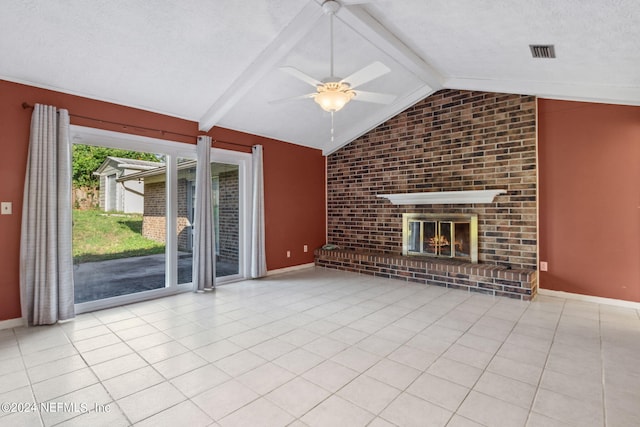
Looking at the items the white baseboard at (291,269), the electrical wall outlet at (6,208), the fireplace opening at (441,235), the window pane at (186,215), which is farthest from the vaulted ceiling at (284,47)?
the white baseboard at (291,269)

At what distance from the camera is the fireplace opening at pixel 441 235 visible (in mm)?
4734

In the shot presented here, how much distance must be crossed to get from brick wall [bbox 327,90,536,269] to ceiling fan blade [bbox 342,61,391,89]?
2.66 metres

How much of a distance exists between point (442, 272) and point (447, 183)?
4.62ft

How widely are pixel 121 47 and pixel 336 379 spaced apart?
345cm

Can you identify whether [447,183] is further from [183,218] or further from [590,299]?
[183,218]

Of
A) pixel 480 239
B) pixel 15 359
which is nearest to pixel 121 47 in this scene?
pixel 15 359

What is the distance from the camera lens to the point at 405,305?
12.4ft

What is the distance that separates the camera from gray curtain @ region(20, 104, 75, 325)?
3.12 meters

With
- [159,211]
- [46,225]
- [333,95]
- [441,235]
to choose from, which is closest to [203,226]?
[159,211]

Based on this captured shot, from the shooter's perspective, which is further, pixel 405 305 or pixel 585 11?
pixel 405 305

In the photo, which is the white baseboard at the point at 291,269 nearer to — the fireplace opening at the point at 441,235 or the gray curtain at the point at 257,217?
the gray curtain at the point at 257,217

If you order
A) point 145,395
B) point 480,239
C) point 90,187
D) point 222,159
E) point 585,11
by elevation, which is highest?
point 585,11

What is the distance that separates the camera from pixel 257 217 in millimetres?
5141

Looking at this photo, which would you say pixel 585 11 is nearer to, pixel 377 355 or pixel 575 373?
pixel 575 373
